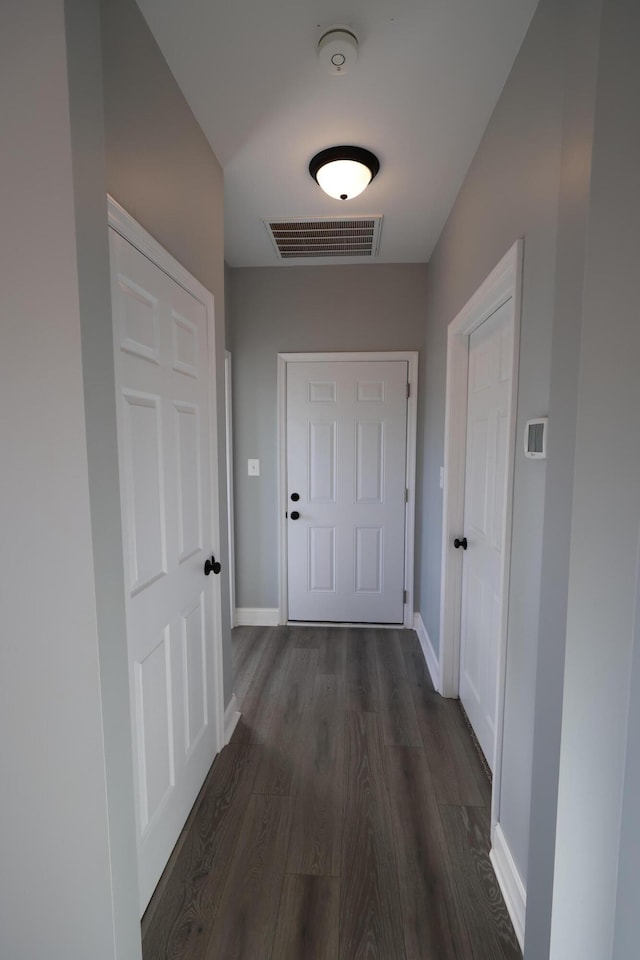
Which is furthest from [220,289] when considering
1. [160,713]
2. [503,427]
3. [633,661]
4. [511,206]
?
[633,661]

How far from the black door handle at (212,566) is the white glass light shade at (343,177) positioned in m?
1.71

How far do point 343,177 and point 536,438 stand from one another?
146 centimetres

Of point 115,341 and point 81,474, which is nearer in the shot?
point 81,474

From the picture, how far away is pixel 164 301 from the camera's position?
1.40m

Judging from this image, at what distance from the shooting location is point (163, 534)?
1400mm

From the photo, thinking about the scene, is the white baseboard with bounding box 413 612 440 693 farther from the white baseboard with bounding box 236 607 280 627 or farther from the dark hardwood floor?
the white baseboard with bounding box 236 607 280 627

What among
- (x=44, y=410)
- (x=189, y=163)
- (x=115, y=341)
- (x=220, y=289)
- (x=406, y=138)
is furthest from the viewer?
(x=220, y=289)

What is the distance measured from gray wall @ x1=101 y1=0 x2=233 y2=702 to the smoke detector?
20.3 inches

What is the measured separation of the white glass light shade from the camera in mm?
1822

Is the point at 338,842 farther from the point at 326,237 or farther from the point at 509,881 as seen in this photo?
the point at 326,237

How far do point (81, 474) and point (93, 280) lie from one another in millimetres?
371

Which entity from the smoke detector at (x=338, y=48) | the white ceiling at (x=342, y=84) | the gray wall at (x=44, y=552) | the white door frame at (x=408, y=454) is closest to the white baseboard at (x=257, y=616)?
the white door frame at (x=408, y=454)

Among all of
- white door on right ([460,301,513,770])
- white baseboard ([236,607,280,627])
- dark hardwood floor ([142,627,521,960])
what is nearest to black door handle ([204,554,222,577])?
dark hardwood floor ([142,627,521,960])

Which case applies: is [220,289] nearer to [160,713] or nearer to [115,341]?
[115,341]
